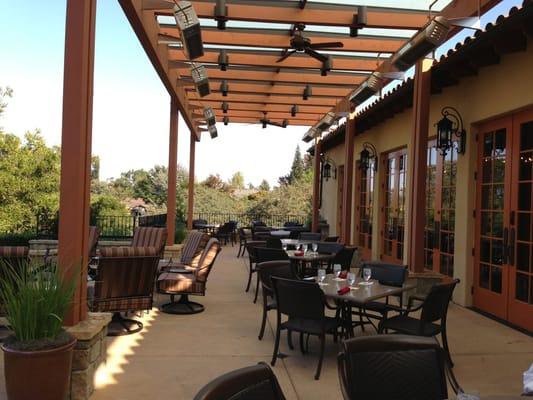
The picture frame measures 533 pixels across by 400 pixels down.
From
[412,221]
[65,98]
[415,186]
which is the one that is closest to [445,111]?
[415,186]

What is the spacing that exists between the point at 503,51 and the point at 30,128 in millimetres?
16841

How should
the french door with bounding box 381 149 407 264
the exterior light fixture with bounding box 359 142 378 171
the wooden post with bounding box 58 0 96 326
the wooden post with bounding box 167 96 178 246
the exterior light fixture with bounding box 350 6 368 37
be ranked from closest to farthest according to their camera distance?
the wooden post with bounding box 58 0 96 326, the exterior light fixture with bounding box 350 6 368 37, the french door with bounding box 381 149 407 264, the wooden post with bounding box 167 96 178 246, the exterior light fixture with bounding box 359 142 378 171

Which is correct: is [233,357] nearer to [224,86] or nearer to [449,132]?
[449,132]

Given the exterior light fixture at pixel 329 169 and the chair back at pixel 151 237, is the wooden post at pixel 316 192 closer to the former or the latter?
the exterior light fixture at pixel 329 169

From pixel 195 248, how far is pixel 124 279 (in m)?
2.48

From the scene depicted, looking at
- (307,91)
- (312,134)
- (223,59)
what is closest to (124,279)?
(223,59)

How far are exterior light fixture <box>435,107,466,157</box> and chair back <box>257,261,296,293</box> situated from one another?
9.62 ft

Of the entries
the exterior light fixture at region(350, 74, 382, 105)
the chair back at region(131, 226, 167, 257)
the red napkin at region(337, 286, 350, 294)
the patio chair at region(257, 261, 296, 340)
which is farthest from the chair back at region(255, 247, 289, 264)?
the exterior light fixture at region(350, 74, 382, 105)

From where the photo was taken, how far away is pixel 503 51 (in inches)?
199

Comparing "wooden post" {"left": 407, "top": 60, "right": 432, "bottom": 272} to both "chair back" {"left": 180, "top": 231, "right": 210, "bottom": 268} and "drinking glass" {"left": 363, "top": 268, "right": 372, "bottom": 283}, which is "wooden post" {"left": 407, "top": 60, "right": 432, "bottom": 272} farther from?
"chair back" {"left": 180, "top": 231, "right": 210, "bottom": 268}

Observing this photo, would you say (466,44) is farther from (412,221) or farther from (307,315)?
(307,315)

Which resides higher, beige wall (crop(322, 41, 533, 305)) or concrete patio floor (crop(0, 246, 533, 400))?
beige wall (crop(322, 41, 533, 305))

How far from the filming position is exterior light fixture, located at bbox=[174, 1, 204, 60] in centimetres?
A: 461

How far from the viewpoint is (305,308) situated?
3.77 metres
